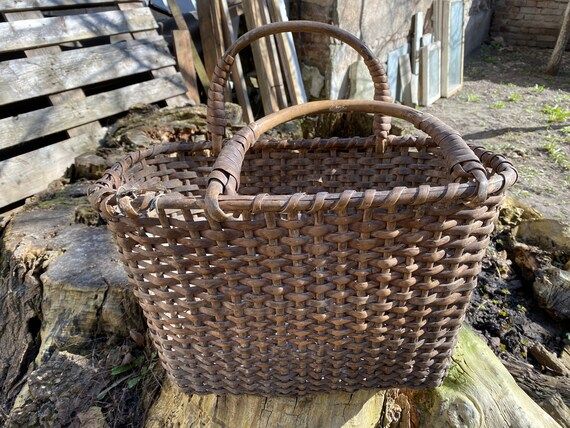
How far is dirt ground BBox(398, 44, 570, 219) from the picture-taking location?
11.0 feet

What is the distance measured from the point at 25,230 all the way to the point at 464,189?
1.72 m

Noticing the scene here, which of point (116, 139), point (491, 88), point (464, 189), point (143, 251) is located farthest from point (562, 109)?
point (143, 251)

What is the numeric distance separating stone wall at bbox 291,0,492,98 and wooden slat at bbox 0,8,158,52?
1.48 metres

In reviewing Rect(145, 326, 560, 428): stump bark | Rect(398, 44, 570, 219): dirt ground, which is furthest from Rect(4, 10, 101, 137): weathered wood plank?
Rect(398, 44, 570, 219): dirt ground

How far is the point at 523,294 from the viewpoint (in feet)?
6.46

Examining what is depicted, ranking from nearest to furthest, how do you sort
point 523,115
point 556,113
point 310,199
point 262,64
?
point 310,199, point 262,64, point 556,113, point 523,115

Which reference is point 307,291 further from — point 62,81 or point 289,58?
point 289,58

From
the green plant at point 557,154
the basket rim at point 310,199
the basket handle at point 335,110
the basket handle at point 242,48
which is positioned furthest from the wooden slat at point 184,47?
the green plant at point 557,154

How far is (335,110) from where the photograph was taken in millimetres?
1371

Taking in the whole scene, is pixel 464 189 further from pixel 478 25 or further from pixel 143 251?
pixel 478 25

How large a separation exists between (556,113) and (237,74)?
3.23 metres

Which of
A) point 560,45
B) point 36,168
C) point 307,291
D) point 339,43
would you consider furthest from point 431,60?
point 307,291

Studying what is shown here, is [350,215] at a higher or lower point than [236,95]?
higher

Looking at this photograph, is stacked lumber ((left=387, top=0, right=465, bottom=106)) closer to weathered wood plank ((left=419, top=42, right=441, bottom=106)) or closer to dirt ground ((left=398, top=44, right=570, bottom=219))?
weathered wood plank ((left=419, top=42, right=441, bottom=106))
